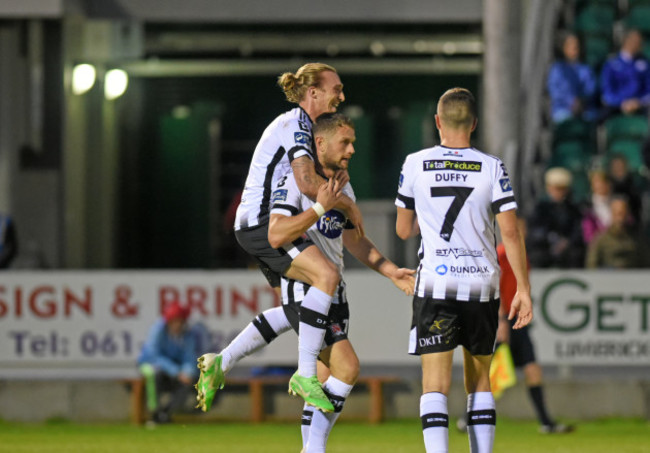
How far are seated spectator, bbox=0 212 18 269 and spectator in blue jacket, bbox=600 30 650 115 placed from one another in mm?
7263

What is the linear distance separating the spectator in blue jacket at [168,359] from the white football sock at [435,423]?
6.44 m

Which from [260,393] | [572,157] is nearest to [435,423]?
[260,393]

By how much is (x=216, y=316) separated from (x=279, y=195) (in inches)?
245

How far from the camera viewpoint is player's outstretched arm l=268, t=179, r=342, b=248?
22.9 ft

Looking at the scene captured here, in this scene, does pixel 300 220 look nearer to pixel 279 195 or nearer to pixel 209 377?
pixel 279 195

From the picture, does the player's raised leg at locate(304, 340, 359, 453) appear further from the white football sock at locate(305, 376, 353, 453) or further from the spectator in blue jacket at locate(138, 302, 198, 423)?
the spectator in blue jacket at locate(138, 302, 198, 423)

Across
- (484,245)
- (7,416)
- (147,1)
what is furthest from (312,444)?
(147,1)

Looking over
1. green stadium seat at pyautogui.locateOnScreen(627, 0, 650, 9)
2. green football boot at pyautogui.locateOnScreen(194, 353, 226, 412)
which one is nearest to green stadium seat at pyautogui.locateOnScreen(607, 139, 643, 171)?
green stadium seat at pyautogui.locateOnScreen(627, 0, 650, 9)

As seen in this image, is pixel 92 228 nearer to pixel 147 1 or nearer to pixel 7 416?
pixel 147 1

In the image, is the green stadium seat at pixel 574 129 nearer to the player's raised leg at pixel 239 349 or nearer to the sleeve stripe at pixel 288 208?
the player's raised leg at pixel 239 349

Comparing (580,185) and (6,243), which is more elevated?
(580,185)

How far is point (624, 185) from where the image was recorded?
46.1ft

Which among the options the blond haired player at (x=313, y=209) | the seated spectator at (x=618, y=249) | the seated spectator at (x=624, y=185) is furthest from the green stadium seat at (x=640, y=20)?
the blond haired player at (x=313, y=209)

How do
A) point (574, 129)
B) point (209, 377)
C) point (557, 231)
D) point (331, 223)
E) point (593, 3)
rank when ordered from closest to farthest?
point (331, 223) → point (209, 377) → point (557, 231) → point (574, 129) → point (593, 3)
